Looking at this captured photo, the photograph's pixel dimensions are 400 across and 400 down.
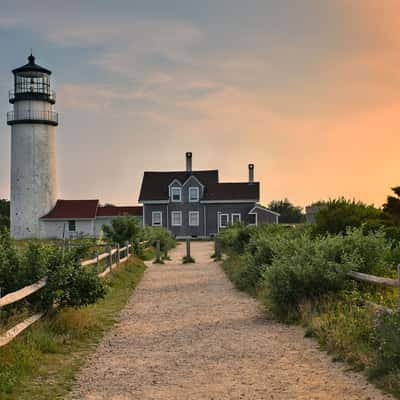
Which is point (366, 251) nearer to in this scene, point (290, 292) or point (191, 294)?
point (290, 292)

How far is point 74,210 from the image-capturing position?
195 feet

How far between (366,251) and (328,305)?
1500 millimetres

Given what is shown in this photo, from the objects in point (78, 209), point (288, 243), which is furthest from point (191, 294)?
point (78, 209)

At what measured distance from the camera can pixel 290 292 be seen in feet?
38.2

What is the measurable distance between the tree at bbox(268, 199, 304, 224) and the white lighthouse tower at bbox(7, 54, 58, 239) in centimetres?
4212

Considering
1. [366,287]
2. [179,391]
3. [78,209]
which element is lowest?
[179,391]

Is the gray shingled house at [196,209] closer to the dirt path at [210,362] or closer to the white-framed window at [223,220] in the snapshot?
the white-framed window at [223,220]

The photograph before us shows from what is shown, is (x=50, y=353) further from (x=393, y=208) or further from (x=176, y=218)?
(x=176, y=218)

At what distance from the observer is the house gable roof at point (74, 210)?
5681 cm

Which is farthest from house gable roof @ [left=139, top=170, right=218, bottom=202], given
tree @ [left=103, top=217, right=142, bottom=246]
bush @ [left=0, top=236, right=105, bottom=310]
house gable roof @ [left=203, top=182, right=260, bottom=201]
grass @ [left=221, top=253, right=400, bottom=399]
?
bush @ [left=0, top=236, right=105, bottom=310]

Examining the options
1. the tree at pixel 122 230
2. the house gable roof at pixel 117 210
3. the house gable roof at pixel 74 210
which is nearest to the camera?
the tree at pixel 122 230

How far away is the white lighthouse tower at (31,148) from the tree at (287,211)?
138 ft

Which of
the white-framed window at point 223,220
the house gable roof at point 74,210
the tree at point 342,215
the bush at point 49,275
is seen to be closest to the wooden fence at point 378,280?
the bush at point 49,275

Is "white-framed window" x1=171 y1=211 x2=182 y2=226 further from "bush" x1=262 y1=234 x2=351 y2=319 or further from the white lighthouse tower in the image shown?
"bush" x1=262 y1=234 x2=351 y2=319
